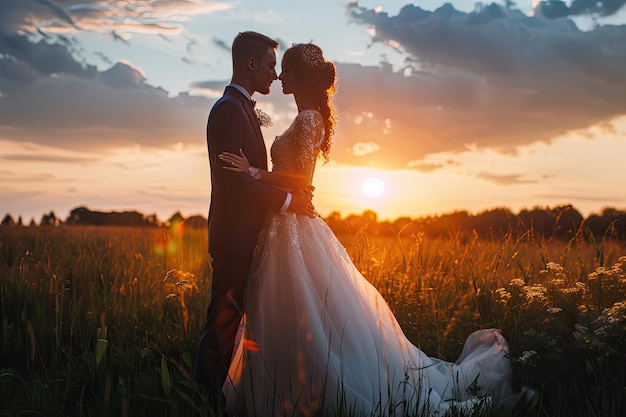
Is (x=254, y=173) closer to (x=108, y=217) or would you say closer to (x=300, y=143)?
(x=300, y=143)

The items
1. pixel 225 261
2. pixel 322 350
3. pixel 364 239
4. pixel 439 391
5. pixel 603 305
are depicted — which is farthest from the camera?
pixel 364 239

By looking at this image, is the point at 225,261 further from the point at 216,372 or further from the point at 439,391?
the point at 439,391

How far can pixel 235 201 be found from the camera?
14.7 ft

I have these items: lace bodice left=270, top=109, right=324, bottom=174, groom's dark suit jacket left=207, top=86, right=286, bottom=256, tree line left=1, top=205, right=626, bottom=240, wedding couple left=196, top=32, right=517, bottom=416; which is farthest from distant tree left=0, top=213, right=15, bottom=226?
lace bodice left=270, top=109, right=324, bottom=174

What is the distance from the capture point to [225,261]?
4.53 m

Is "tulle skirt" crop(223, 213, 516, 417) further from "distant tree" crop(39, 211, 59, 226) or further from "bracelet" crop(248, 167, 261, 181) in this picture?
"distant tree" crop(39, 211, 59, 226)

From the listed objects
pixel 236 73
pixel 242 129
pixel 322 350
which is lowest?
pixel 322 350

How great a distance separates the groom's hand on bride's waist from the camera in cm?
461

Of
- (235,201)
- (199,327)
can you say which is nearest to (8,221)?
(199,327)

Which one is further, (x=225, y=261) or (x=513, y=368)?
(x=513, y=368)

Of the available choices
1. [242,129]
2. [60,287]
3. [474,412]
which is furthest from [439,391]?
[60,287]

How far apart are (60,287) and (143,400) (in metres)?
3.64

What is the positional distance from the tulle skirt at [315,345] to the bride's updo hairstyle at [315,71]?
3.25 feet

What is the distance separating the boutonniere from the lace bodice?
0.89 ft
